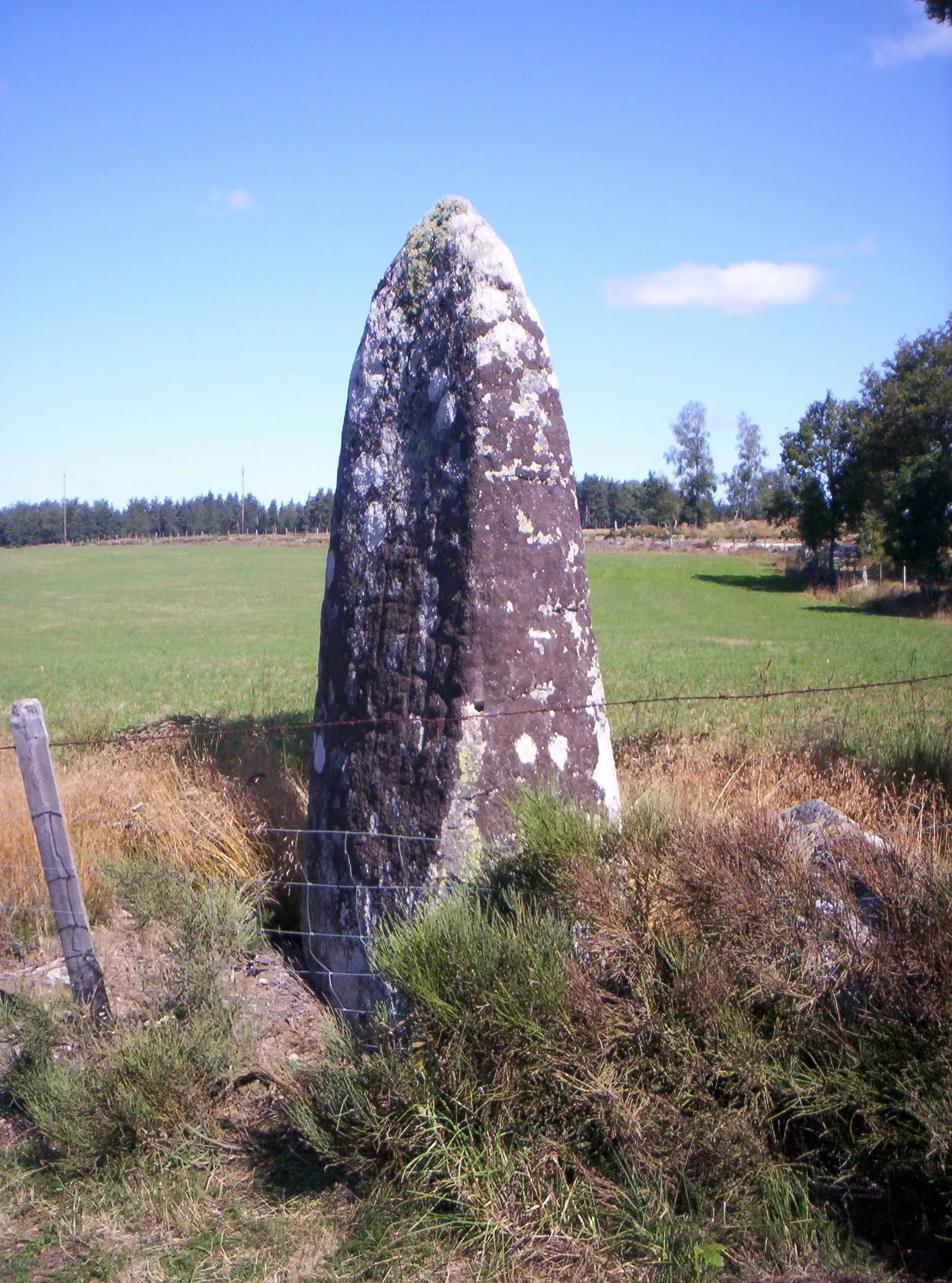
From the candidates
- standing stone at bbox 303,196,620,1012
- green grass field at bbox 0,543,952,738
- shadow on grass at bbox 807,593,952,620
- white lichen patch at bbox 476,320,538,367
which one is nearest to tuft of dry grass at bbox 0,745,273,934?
standing stone at bbox 303,196,620,1012

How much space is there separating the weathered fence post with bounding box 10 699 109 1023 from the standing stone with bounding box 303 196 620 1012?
1042 millimetres

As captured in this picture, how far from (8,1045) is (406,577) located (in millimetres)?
2594

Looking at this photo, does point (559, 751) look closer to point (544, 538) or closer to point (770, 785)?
point (544, 538)

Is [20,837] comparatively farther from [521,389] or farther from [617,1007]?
[617,1007]

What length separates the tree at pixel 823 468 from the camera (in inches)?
2064

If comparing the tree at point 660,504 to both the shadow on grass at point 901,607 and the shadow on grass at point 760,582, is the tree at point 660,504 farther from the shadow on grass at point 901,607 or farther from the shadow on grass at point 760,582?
the shadow on grass at point 901,607

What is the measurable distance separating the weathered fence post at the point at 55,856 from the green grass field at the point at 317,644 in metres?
7.04

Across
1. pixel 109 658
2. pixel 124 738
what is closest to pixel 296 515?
pixel 109 658

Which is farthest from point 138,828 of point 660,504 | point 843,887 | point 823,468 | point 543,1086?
point 660,504

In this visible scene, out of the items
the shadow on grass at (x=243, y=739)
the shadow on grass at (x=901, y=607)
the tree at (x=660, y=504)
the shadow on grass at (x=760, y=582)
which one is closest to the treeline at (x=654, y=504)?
the tree at (x=660, y=504)

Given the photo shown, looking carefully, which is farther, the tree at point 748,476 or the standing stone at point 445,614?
the tree at point 748,476

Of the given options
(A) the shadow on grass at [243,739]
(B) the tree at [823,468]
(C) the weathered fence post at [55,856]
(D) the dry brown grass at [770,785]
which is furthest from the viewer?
(B) the tree at [823,468]

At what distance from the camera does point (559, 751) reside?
442 cm

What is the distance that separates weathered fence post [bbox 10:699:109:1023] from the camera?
13.4 feet
